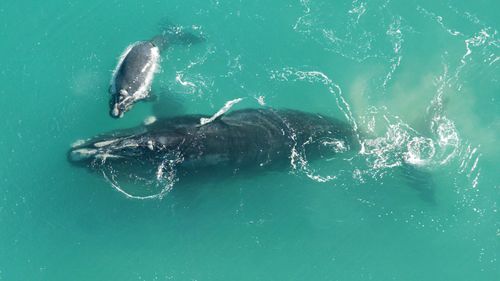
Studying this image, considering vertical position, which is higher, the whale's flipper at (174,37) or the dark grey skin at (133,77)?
the whale's flipper at (174,37)

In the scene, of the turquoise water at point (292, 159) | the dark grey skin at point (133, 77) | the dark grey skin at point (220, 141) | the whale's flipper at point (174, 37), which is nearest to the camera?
the dark grey skin at point (220, 141)

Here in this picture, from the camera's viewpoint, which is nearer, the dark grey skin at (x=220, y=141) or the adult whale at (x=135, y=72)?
the dark grey skin at (x=220, y=141)

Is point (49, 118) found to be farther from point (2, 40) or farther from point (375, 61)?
point (375, 61)

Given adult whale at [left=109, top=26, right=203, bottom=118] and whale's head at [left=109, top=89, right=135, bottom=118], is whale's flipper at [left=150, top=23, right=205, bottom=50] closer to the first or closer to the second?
adult whale at [left=109, top=26, right=203, bottom=118]

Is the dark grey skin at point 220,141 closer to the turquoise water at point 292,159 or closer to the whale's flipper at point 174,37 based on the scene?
the turquoise water at point 292,159

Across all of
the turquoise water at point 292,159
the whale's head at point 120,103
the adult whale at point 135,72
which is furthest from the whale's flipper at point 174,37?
the whale's head at point 120,103

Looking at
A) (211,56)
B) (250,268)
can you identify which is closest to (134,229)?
(250,268)

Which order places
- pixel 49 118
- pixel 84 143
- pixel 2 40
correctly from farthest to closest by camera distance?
1. pixel 2 40
2. pixel 49 118
3. pixel 84 143

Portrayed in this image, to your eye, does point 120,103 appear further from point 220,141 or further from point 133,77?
point 220,141
